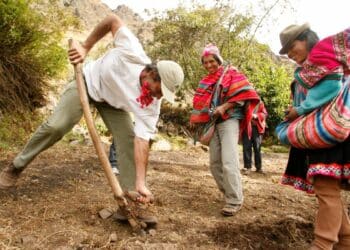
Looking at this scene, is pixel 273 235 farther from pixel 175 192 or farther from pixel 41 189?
pixel 41 189

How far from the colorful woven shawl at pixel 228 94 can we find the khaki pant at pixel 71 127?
44.9 inches

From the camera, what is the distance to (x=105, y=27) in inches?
139

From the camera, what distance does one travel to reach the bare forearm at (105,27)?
3.44 meters

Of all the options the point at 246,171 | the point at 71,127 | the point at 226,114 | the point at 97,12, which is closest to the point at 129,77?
the point at 71,127

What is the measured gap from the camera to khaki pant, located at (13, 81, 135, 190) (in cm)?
359

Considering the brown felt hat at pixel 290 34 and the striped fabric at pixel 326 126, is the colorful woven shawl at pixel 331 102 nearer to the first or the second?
the striped fabric at pixel 326 126

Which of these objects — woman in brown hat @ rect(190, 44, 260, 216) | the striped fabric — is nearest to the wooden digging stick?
woman in brown hat @ rect(190, 44, 260, 216)

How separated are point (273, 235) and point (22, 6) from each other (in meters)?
5.90

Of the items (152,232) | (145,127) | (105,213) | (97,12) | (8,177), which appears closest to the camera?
(145,127)

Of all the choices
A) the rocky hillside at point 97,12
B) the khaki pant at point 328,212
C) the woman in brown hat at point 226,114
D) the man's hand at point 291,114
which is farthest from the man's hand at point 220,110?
the rocky hillside at point 97,12

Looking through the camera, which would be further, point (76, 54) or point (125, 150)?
point (125, 150)

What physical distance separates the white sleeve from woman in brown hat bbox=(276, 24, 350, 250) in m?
1.02

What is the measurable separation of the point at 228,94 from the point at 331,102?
5.65ft

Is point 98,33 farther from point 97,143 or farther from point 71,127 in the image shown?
point 97,143
